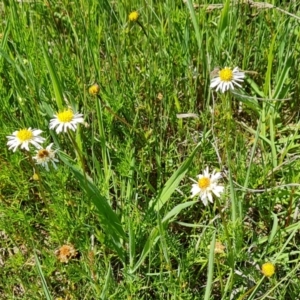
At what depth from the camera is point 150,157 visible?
4.39 feet

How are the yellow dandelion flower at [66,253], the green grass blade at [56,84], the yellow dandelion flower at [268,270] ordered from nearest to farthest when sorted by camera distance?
1. the yellow dandelion flower at [268,270]
2. the yellow dandelion flower at [66,253]
3. the green grass blade at [56,84]

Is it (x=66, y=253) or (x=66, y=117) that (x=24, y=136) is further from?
(x=66, y=253)

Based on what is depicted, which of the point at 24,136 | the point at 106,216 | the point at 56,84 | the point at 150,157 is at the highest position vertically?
the point at 56,84

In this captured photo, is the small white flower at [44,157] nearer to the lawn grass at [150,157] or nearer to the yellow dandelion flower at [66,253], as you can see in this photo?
the lawn grass at [150,157]

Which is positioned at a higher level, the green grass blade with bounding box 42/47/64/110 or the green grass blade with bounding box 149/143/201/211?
the green grass blade with bounding box 42/47/64/110

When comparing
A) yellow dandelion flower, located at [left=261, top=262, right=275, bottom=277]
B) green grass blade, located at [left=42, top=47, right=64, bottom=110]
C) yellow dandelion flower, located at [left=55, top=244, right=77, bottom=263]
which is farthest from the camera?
green grass blade, located at [left=42, top=47, right=64, bottom=110]

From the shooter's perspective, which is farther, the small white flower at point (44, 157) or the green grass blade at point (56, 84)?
the green grass blade at point (56, 84)

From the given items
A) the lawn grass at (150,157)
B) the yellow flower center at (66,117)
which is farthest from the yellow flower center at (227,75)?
the yellow flower center at (66,117)

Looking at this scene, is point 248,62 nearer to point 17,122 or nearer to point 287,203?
point 287,203

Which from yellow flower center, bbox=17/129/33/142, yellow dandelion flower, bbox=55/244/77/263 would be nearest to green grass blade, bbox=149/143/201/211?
yellow dandelion flower, bbox=55/244/77/263

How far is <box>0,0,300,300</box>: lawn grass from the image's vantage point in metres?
1.13

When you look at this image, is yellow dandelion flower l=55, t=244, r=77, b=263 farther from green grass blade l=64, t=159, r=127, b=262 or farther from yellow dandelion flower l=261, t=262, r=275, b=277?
yellow dandelion flower l=261, t=262, r=275, b=277

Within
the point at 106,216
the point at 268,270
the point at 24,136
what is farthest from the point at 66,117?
the point at 268,270

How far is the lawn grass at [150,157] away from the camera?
1126 millimetres
